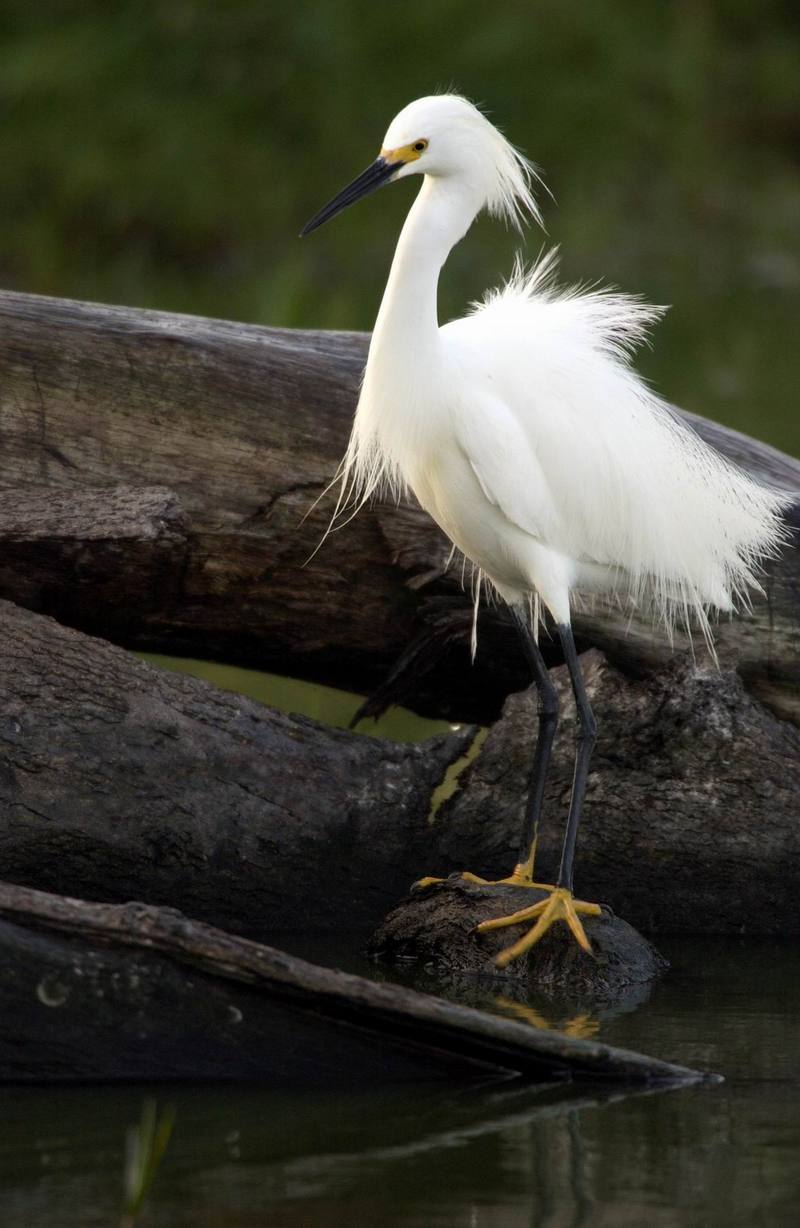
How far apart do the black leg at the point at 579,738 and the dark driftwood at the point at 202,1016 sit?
3.34 ft

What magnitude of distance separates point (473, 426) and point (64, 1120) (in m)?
1.77

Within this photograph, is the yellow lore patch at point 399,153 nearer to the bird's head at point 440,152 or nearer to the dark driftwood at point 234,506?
the bird's head at point 440,152

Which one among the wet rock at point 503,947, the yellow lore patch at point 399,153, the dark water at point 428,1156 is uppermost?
the yellow lore patch at point 399,153

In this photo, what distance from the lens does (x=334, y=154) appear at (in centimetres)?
1641

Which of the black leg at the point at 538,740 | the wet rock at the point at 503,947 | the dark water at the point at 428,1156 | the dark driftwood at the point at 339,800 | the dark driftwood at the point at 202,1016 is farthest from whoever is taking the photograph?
the black leg at the point at 538,740

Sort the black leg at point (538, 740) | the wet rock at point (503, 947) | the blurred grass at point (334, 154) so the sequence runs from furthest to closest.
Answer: the blurred grass at point (334, 154) → the black leg at point (538, 740) → the wet rock at point (503, 947)

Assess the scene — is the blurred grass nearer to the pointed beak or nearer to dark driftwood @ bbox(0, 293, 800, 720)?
dark driftwood @ bbox(0, 293, 800, 720)

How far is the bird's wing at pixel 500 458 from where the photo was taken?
4082 mm

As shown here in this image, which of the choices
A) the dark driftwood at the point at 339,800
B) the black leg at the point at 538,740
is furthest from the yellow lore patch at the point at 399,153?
the dark driftwood at the point at 339,800

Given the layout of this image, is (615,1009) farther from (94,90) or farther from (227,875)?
(94,90)

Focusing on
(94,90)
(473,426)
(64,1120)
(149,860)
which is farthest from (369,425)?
(94,90)

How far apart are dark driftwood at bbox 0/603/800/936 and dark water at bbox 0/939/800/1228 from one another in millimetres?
1004

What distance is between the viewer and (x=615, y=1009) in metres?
3.73

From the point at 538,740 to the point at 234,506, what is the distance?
0.93 m
